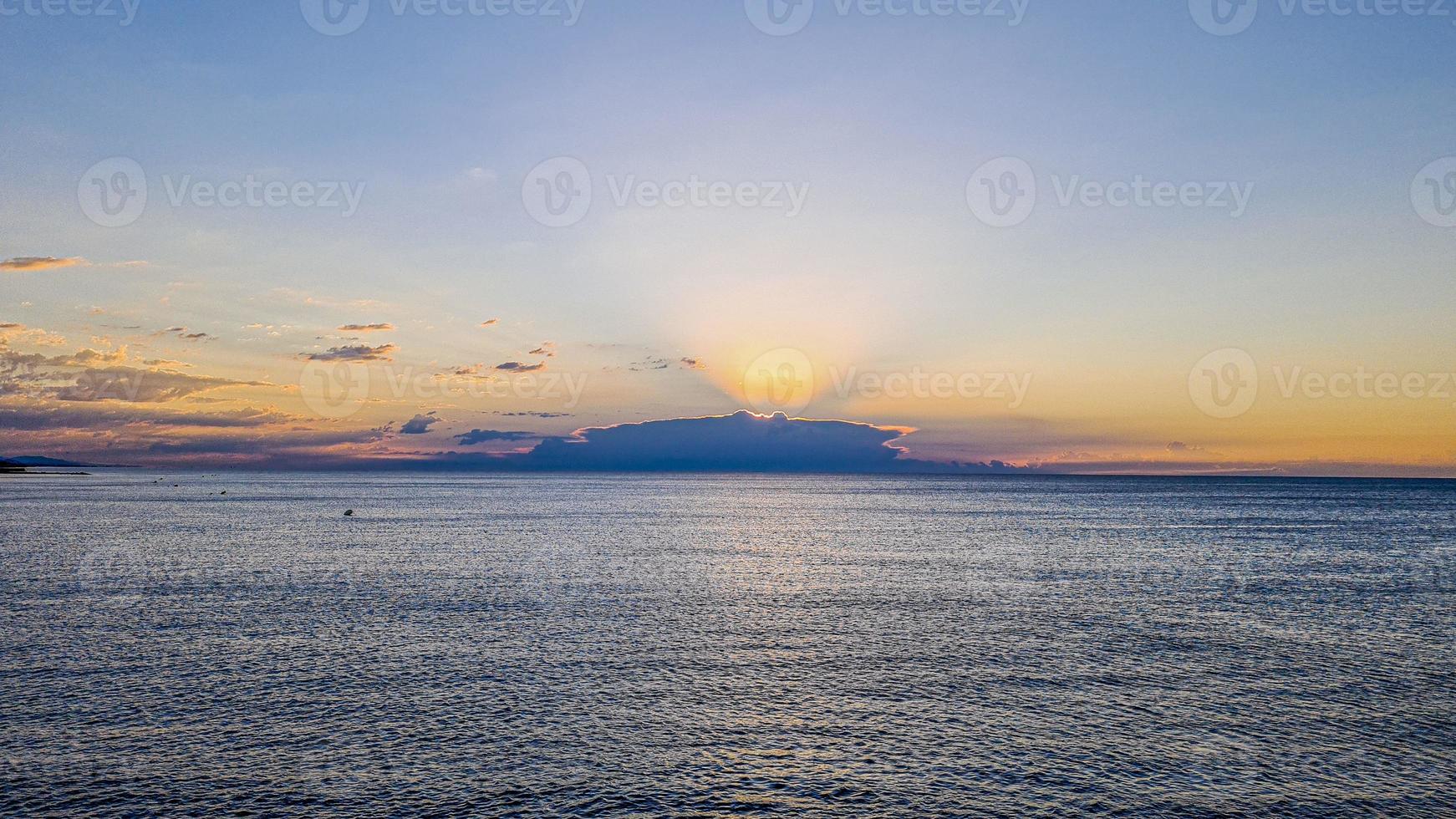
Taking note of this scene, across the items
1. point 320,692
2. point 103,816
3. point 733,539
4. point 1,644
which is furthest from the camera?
point 733,539

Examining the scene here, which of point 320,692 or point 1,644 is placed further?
point 1,644

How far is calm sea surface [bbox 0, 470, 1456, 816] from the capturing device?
22.8 metres

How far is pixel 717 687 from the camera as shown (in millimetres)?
32188

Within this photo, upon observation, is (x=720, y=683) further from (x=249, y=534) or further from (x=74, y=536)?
(x=74, y=536)

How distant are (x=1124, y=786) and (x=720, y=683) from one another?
1407 centimetres

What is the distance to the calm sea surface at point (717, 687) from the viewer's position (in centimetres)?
2280

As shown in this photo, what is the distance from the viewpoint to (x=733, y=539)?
325ft

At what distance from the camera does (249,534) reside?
96.4m

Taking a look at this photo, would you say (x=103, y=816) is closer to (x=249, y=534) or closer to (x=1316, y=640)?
(x=1316, y=640)

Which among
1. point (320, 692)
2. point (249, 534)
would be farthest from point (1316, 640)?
point (249, 534)

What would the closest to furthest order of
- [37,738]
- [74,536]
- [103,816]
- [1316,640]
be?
1. [103,816]
2. [37,738]
3. [1316,640]
4. [74,536]

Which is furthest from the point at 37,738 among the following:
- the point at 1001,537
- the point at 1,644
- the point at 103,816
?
the point at 1001,537

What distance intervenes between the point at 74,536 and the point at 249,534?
1573 cm

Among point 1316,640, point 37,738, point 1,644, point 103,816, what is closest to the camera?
point 103,816
